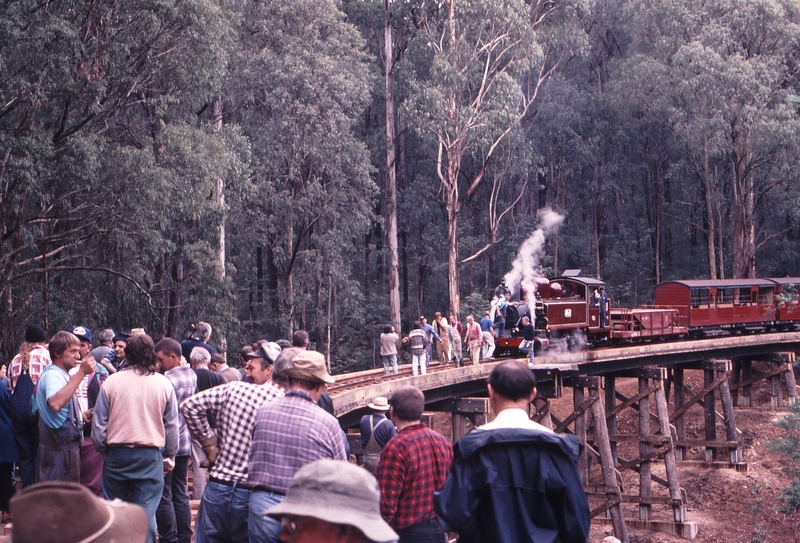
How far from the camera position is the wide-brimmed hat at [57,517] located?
240 centimetres

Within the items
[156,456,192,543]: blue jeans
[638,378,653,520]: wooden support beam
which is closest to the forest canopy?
[638,378,653,520]: wooden support beam

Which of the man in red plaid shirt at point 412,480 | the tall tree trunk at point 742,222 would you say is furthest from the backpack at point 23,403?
the tall tree trunk at point 742,222

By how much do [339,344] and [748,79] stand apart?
65.9ft

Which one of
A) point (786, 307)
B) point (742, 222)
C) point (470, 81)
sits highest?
point (470, 81)

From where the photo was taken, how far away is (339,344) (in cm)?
3944

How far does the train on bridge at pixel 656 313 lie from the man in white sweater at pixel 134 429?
17863 millimetres

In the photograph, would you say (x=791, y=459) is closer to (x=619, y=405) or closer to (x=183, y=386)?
(x=619, y=405)

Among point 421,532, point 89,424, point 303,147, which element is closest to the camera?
point 421,532

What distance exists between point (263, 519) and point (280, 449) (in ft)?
1.23

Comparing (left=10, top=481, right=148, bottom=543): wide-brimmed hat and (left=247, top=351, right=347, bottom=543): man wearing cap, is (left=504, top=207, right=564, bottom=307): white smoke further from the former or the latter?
(left=10, top=481, right=148, bottom=543): wide-brimmed hat

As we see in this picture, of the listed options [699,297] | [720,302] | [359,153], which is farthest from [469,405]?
[359,153]

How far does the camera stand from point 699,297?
3061 cm

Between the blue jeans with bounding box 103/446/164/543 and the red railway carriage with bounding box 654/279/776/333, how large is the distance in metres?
26.7

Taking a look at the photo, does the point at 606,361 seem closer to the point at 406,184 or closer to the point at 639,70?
the point at 639,70
